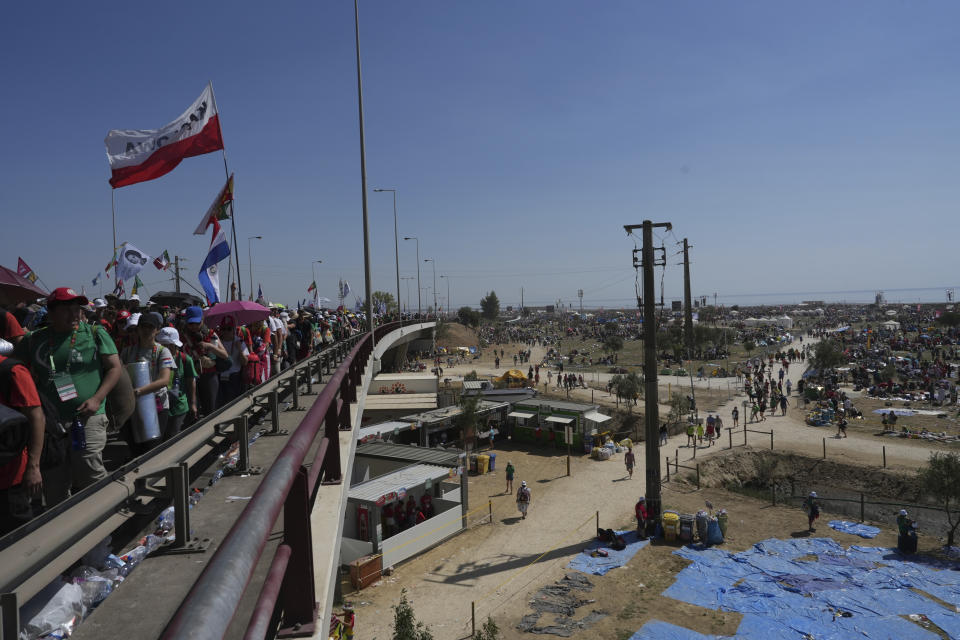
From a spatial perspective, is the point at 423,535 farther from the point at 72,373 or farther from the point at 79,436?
the point at 72,373

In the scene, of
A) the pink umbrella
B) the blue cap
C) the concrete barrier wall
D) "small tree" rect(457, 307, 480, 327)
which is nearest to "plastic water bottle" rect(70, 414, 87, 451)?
the blue cap

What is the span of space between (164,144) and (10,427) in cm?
929

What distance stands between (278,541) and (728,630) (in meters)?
14.8

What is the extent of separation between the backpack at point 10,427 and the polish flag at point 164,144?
8.28 m

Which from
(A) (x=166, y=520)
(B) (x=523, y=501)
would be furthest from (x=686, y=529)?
(A) (x=166, y=520)

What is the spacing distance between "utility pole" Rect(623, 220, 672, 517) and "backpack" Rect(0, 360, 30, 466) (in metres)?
18.9

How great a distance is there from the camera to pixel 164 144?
34.7ft

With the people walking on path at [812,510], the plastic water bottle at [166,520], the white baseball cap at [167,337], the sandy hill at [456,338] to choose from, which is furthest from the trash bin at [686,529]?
the sandy hill at [456,338]

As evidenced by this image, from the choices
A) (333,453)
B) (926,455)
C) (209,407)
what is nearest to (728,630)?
(333,453)

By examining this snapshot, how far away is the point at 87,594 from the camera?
2.76 meters

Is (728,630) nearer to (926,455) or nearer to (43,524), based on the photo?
(43,524)

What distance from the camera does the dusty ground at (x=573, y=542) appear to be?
14914 millimetres

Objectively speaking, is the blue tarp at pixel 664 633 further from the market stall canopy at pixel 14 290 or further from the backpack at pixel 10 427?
the backpack at pixel 10 427

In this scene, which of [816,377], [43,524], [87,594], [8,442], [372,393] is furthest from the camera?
[816,377]
